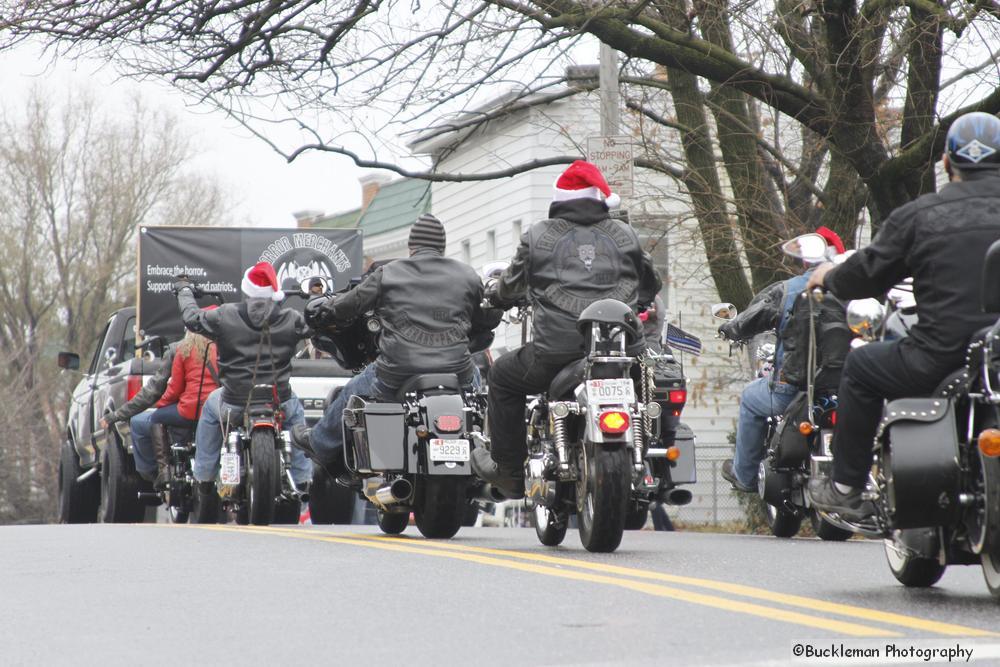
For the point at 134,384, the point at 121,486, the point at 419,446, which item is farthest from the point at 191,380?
the point at 419,446

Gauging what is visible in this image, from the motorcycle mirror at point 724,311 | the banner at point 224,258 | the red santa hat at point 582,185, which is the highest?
the banner at point 224,258

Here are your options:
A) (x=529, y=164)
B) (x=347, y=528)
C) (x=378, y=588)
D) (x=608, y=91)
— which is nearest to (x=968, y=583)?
(x=378, y=588)

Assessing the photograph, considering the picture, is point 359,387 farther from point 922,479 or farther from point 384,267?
point 922,479

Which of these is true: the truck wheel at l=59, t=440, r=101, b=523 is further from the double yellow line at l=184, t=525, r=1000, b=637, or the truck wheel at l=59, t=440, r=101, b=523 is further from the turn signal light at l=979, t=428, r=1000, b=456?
the turn signal light at l=979, t=428, r=1000, b=456

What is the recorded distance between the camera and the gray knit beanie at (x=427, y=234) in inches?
418

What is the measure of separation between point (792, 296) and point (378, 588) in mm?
A: 4552

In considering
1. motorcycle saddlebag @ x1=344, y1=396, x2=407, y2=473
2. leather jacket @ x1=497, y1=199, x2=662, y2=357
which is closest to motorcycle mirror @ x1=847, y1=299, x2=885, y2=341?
leather jacket @ x1=497, y1=199, x2=662, y2=357

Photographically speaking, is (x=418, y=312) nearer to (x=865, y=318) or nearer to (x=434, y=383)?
(x=434, y=383)

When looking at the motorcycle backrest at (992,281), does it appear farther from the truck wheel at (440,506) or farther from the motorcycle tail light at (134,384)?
the motorcycle tail light at (134,384)

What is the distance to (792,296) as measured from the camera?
35.8 feet

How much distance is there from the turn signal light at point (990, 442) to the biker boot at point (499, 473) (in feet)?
12.6

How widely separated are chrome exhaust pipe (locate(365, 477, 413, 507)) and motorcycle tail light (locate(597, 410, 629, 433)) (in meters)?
2.14

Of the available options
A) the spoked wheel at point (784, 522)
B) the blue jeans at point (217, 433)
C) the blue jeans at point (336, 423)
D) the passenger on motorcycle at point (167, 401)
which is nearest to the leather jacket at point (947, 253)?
the blue jeans at point (336, 423)

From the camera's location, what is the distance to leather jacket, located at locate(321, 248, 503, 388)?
34.1ft
